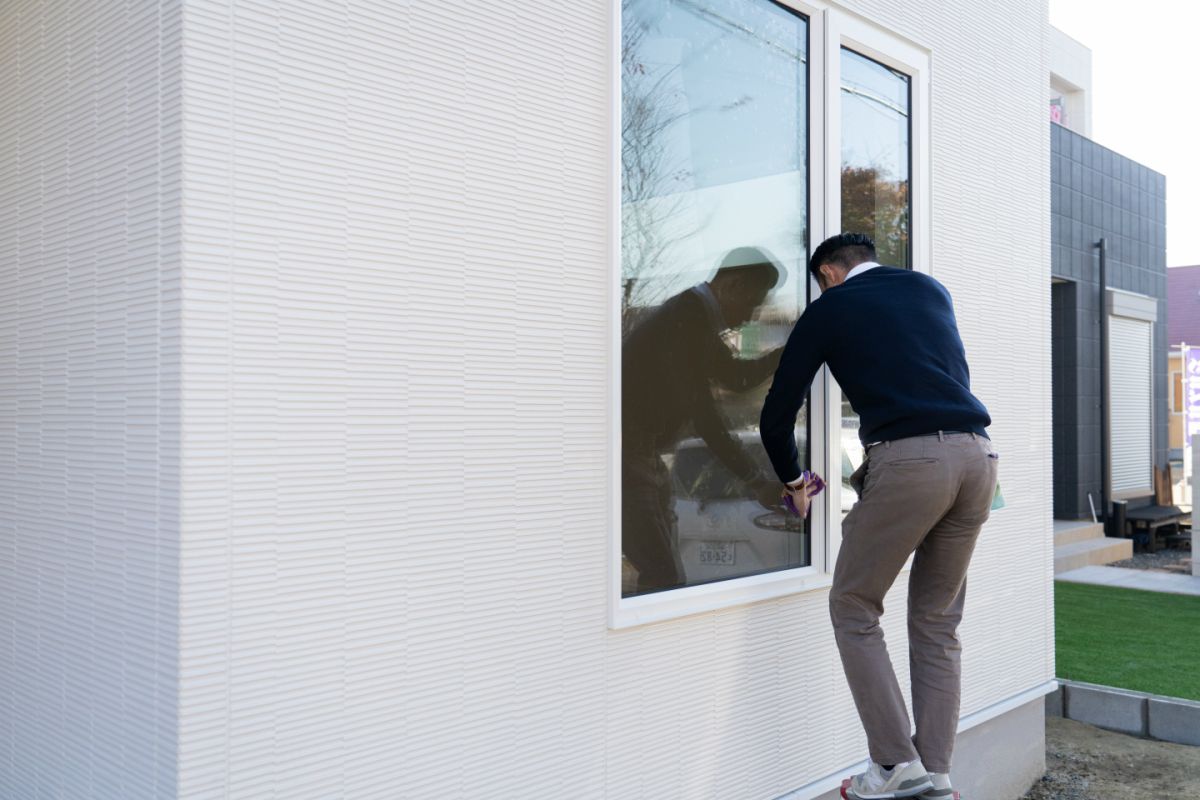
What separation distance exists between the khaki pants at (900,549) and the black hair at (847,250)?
0.60 meters

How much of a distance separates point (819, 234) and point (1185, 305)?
2888 centimetres

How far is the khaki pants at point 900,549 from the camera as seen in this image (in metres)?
2.79

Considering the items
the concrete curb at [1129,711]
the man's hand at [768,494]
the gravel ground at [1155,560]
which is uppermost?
the man's hand at [768,494]

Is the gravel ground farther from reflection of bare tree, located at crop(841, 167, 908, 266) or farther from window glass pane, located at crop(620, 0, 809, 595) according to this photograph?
window glass pane, located at crop(620, 0, 809, 595)

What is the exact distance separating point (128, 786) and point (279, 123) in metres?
1.25

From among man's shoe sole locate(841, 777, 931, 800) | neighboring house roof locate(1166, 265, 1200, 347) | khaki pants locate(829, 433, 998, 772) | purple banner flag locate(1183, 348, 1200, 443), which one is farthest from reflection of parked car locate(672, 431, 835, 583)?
neighboring house roof locate(1166, 265, 1200, 347)

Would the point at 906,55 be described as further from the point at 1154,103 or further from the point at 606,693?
the point at 1154,103

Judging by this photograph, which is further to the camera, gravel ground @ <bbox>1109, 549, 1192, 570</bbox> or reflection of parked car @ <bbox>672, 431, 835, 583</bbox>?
gravel ground @ <bbox>1109, 549, 1192, 570</bbox>

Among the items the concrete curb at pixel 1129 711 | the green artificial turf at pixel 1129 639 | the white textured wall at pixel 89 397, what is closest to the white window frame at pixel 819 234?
the white textured wall at pixel 89 397

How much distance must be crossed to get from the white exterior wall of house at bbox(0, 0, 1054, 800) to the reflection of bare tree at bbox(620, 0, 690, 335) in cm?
14

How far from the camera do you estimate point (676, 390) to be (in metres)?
2.82

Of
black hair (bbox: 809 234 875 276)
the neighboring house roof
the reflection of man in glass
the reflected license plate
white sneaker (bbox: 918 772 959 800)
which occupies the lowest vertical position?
white sneaker (bbox: 918 772 959 800)

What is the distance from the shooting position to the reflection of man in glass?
267 cm

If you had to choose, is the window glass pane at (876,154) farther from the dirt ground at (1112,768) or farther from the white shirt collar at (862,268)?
the dirt ground at (1112,768)
